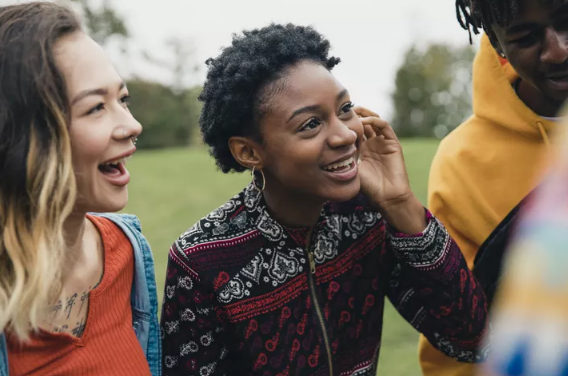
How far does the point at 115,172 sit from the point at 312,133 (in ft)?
2.36

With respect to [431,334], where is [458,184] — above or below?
above

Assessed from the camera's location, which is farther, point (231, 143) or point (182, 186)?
point (182, 186)

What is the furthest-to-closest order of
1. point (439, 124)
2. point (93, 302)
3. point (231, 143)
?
point (439, 124) → point (231, 143) → point (93, 302)

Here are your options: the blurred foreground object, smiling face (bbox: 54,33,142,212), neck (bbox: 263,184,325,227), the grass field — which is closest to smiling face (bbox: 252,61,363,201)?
neck (bbox: 263,184,325,227)

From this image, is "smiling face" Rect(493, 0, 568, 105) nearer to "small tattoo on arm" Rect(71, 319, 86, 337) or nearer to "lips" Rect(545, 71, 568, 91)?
"lips" Rect(545, 71, 568, 91)

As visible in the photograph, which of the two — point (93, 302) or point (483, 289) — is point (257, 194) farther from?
point (483, 289)

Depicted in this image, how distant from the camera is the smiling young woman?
95.5 inches

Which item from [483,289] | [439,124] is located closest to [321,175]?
[483,289]

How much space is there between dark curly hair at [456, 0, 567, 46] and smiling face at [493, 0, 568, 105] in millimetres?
25

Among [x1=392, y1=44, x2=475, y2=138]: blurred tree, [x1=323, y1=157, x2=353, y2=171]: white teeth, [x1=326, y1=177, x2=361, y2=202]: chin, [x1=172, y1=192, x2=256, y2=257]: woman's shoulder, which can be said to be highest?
[x1=323, y1=157, x2=353, y2=171]: white teeth

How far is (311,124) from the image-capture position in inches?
95.3

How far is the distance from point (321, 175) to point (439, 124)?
1156 inches

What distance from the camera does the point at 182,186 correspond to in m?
9.84

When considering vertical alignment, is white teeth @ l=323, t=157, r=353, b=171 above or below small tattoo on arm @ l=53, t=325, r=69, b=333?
above
